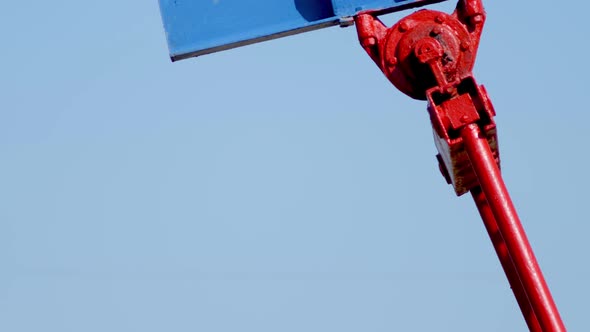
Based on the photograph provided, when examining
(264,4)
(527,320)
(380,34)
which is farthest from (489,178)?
(264,4)

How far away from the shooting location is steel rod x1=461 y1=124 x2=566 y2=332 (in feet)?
19.8

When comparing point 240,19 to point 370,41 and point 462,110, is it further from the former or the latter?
point 462,110

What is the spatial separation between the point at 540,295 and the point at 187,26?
260 cm

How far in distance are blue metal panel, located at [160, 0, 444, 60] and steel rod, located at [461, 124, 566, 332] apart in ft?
3.72

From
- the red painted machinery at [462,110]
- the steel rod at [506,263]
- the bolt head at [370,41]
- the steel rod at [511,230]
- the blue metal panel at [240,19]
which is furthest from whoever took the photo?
the blue metal panel at [240,19]

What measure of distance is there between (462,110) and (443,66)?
0.40m

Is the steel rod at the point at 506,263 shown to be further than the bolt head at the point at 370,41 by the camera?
No

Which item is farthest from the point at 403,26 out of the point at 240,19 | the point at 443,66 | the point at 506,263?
the point at 506,263

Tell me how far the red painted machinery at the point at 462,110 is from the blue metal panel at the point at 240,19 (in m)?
0.18

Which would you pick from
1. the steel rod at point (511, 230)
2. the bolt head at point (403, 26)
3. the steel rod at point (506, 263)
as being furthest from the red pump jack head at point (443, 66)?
the steel rod at point (506, 263)

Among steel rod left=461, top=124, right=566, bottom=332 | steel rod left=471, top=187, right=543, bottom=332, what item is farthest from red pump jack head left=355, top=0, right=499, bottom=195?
steel rod left=471, top=187, right=543, bottom=332

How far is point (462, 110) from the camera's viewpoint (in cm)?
669

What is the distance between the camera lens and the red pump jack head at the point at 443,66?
6707 mm

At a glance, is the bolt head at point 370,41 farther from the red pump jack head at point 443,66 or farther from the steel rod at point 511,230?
the steel rod at point 511,230
